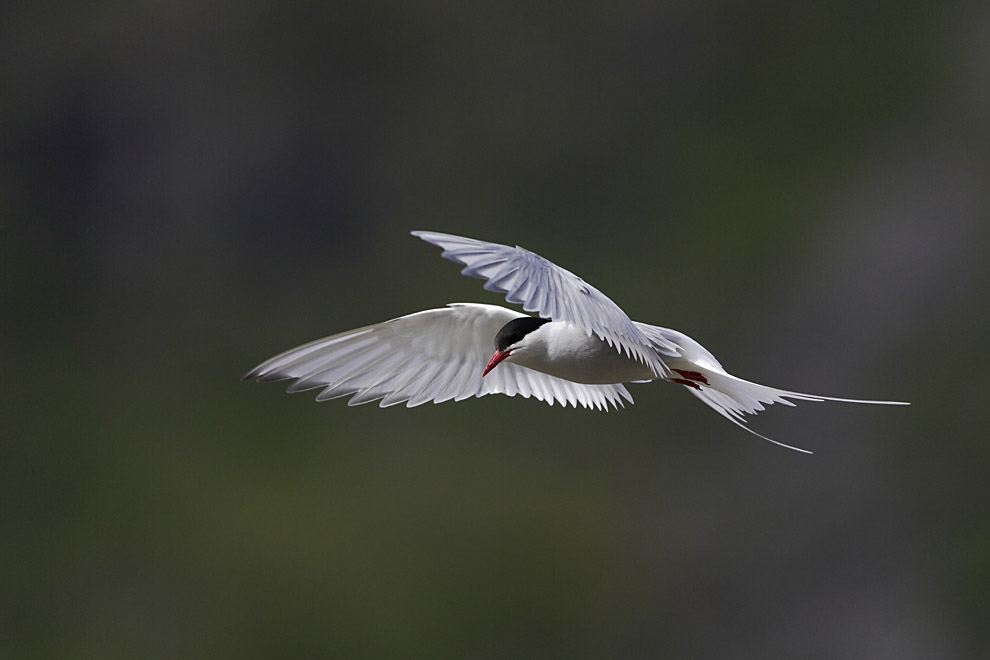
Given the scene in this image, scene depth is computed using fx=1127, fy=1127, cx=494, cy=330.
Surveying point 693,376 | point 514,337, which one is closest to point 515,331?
point 514,337

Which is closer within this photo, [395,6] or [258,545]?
[258,545]

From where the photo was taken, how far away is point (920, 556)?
13.5ft

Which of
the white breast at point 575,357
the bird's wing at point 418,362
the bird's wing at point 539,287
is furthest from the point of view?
the bird's wing at point 418,362

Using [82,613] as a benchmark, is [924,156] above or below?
above

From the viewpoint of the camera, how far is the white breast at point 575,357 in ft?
4.44

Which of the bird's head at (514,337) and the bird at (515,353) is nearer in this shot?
the bird at (515,353)

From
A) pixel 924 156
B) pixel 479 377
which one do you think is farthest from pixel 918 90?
pixel 479 377

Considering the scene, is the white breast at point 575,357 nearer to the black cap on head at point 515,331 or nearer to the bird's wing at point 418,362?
the black cap on head at point 515,331

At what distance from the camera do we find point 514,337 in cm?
143

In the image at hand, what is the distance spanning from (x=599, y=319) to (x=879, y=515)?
327 centimetres

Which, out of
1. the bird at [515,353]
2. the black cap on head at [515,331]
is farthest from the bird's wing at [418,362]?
the black cap on head at [515,331]

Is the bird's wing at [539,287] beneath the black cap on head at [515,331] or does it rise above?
above

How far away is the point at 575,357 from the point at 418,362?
0.37m

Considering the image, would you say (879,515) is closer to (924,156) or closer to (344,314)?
(924,156)
